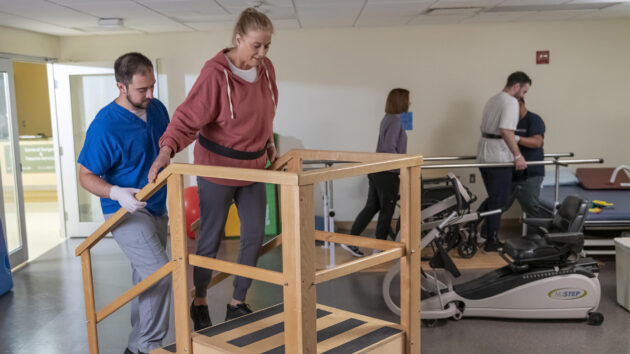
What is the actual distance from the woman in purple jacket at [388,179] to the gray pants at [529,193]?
47.4 inches

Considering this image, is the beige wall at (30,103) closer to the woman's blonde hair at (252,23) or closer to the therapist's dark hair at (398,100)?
the therapist's dark hair at (398,100)

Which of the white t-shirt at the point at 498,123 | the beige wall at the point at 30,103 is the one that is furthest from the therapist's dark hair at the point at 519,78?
the beige wall at the point at 30,103

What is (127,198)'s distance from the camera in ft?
8.50

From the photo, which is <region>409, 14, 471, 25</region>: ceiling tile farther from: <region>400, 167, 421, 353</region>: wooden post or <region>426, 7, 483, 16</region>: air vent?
<region>400, 167, 421, 353</region>: wooden post

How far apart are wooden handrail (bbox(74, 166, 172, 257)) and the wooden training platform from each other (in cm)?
59

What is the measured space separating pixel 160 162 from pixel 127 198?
26 centimetres

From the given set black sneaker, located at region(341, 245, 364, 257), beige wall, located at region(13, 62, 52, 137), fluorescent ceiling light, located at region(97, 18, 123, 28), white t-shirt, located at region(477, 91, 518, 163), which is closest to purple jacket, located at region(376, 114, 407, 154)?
white t-shirt, located at region(477, 91, 518, 163)

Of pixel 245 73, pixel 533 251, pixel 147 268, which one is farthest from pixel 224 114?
pixel 533 251

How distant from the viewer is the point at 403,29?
22.1 feet

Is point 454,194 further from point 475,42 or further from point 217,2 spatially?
point 475,42

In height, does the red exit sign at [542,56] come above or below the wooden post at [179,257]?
above

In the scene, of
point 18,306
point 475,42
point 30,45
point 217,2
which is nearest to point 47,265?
point 18,306

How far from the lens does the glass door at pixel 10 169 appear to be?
5.57 m

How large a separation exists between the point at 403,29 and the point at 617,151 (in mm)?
2861
